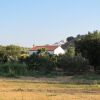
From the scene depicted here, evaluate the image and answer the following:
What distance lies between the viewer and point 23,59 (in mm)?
69062

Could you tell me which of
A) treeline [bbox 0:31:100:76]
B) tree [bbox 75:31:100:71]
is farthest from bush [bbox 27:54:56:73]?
tree [bbox 75:31:100:71]

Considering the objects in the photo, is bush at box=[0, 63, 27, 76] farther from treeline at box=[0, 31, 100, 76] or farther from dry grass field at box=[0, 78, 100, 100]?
dry grass field at box=[0, 78, 100, 100]

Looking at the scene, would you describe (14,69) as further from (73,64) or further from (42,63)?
(73,64)

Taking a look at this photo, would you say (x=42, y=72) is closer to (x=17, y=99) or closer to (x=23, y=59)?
(x=23, y=59)

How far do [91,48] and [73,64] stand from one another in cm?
761

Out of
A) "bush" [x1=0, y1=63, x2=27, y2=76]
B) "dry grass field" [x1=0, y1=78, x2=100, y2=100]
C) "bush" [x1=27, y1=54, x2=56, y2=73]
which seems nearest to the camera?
"dry grass field" [x1=0, y1=78, x2=100, y2=100]

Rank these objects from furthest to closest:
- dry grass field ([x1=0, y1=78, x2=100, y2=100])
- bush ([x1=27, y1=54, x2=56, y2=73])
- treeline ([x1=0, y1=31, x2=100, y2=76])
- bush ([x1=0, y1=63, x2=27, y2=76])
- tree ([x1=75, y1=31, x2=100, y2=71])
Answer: tree ([x1=75, y1=31, x2=100, y2=71])
bush ([x1=27, y1=54, x2=56, y2=73])
treeline ([x1=0, y1=31, x2=100, y2=76])
bush ([x1=0, y1=63, x2=27, y2=76])
dry grass field ([x1=0, y1=78, x2=100, y2=100])

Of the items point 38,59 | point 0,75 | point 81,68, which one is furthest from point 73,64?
point 0,75

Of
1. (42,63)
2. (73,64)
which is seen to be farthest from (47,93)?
(42,63)

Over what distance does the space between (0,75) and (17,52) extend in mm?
32999

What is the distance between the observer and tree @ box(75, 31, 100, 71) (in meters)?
62.8

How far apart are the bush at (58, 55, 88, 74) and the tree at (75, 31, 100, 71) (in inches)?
169

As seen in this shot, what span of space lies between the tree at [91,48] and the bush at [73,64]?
169 inches

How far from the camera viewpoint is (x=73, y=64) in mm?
57500
